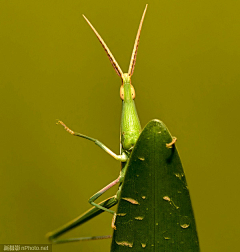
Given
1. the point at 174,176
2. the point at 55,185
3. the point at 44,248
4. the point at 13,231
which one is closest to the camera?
the point at 174,176

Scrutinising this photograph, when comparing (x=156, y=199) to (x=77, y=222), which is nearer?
(x=156, y=199)

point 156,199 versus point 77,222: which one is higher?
point 156,199

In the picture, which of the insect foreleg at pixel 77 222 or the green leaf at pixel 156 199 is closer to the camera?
the green leaf at pixel 156 199

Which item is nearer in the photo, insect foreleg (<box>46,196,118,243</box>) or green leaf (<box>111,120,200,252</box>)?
green leaf (<box>111,120,200,252</box>)

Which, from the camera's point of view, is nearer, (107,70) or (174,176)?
(174,176)

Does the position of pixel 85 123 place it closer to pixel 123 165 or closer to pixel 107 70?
pixel 107 70

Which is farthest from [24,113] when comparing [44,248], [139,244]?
[139,244]

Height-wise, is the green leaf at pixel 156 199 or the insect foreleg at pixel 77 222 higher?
the green leaf at pixel 156 199

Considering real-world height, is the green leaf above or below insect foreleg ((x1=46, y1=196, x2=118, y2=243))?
above
